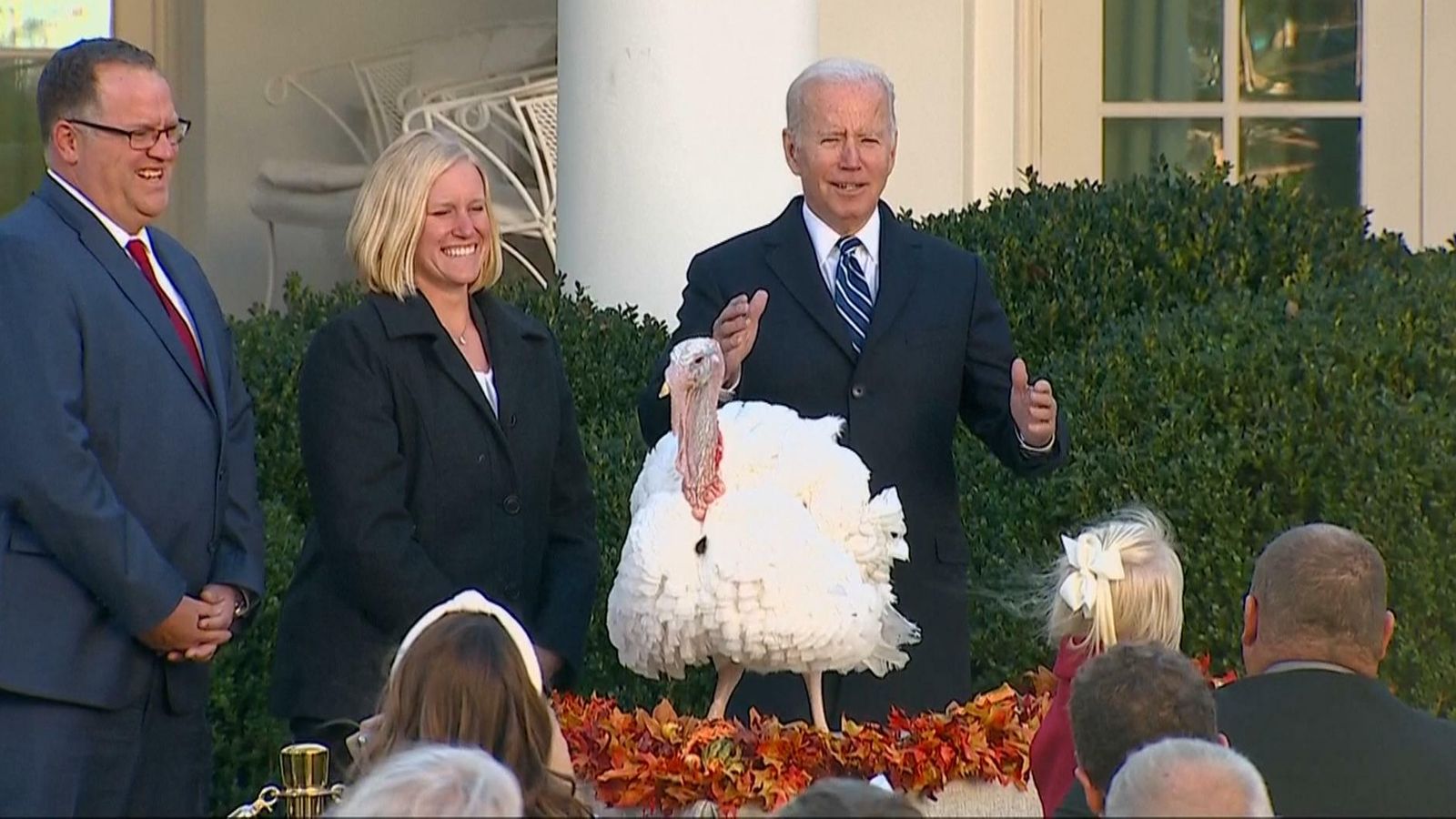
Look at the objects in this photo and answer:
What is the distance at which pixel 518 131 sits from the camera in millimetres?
9766

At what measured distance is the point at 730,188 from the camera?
748 cm

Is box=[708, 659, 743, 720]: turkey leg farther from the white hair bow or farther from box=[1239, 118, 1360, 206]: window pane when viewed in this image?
box=[1239, 118, 1360, 206]: window pane

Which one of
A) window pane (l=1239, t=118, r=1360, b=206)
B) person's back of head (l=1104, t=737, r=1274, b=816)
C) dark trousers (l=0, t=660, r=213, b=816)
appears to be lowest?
dark trousers (l=0, t=660, r=213, b=816)

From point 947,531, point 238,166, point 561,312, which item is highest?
point 238,166

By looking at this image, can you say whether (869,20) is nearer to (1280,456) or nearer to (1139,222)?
(1139,222)

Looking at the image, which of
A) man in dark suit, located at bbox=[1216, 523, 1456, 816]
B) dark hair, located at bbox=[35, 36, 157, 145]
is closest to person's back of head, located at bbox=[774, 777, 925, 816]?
man in dark suit, located at bbox=[1216, 523, 1456, 816]

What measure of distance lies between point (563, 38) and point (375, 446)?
360 centimetres

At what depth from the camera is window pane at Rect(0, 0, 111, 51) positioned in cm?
989

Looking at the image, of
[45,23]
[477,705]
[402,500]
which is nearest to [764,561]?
[402,500]

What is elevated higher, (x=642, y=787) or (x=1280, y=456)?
(x=1280, y=456)

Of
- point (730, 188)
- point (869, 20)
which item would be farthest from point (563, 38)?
point (869, 20)

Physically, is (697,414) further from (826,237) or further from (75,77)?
(75,77)

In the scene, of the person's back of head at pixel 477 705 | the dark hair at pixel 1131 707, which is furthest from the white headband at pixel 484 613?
the dark hair at pixel 1131 707

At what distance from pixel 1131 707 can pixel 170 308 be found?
7.26 feet
